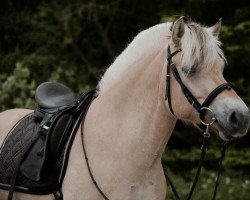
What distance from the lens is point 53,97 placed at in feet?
13.6

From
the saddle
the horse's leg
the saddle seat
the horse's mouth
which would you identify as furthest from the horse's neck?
the horse's leg

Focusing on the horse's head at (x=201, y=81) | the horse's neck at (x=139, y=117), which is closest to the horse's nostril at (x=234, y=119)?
the horse's head at (x=201, y=81)

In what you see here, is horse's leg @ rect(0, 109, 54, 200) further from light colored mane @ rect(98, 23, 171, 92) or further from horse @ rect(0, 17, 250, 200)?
light colored mane @ rect(98, 23, 171, 92)

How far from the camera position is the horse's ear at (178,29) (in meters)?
3.14

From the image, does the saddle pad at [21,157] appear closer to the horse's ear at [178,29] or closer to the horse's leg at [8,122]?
the horse's leg at [8,122]

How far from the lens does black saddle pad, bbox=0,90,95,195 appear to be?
3602 mm

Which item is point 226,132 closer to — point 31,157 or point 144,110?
point 144,110

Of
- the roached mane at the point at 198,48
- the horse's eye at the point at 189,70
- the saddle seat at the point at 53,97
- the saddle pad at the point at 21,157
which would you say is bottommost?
the saddle pad at the point at 21,157

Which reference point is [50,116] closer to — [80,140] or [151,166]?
[80,140]

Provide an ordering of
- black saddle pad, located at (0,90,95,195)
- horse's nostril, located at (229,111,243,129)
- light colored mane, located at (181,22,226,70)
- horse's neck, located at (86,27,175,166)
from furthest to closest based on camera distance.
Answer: black saddle pad, located at (0,90,95,195) < horse's neck, located at (86,27,175,166) < light colored mane, located at (181,22,226,70) < horse's nostril, located at (229,111,243,129)

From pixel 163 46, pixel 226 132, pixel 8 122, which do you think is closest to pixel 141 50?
pixel 163 46

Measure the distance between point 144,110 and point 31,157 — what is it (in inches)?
38.3

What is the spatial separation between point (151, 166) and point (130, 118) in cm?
32

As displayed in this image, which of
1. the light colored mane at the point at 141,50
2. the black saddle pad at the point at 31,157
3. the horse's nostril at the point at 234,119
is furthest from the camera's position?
the black saddle pad at the point at 31,157
